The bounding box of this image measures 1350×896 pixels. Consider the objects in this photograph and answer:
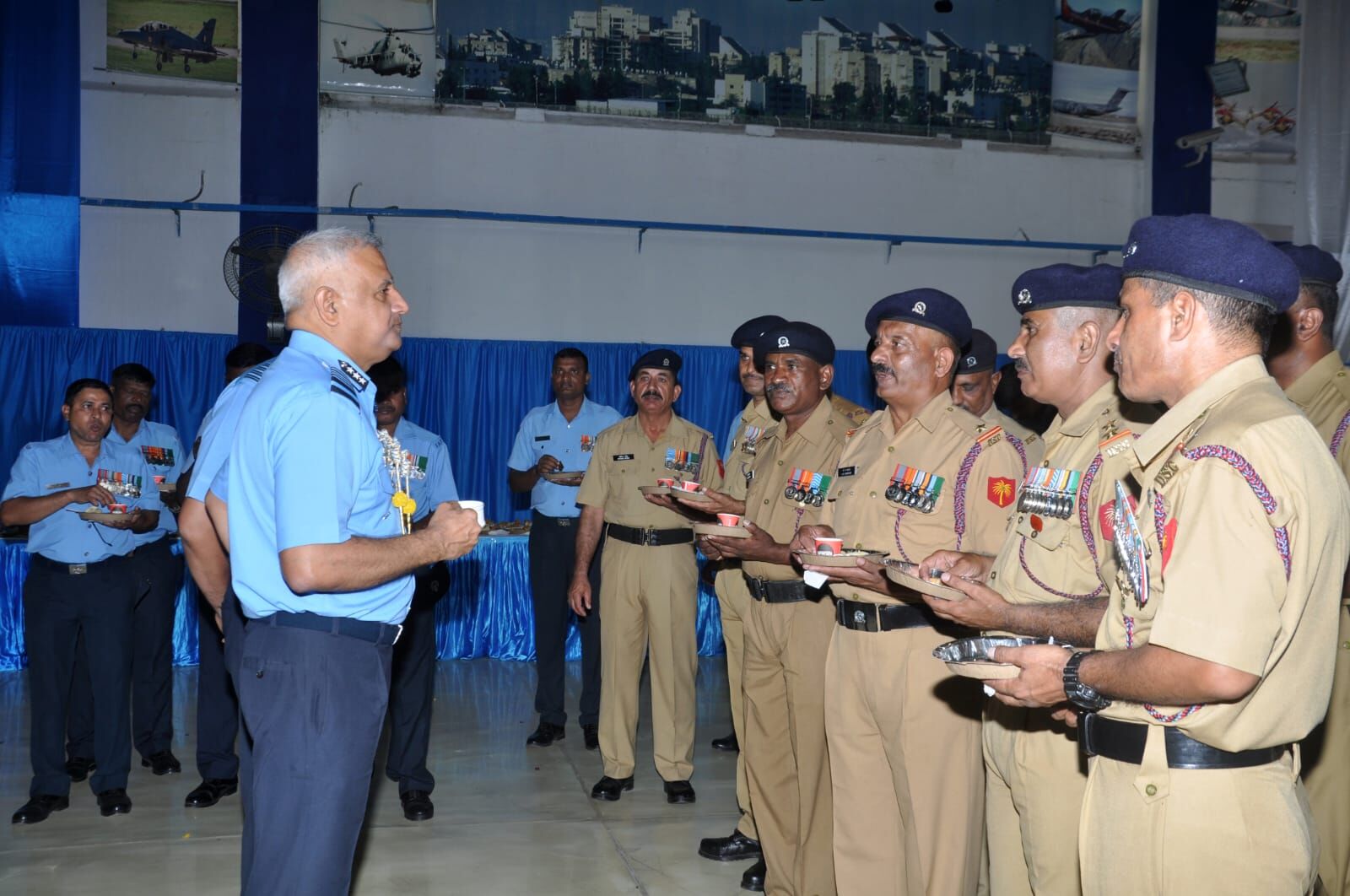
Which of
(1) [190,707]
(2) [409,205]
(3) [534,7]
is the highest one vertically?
(3) [534,7]

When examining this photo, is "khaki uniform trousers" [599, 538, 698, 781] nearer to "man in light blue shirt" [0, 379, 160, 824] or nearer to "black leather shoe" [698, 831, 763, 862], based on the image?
"black leather shoe" [698, 831, 763, 862]

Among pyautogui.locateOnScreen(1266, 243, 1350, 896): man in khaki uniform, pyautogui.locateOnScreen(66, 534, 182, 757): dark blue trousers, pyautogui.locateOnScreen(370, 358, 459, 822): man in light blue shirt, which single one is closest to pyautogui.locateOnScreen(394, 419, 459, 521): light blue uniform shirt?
pyautogui.locateOnScreen(370, 358, 459, 822): man in light blue shirt

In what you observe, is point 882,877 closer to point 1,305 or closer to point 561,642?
point 561,642

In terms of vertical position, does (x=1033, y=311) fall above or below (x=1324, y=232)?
below

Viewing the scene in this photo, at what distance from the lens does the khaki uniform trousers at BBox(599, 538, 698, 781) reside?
491cm

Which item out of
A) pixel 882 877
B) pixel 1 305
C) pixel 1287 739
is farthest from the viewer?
pixel 1 305

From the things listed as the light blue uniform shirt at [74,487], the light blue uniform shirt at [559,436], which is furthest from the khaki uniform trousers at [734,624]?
the light blue uniform shirt at [74,487]

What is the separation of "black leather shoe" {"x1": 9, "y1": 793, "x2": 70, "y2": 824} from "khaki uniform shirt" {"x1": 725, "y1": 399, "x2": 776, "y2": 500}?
306cm

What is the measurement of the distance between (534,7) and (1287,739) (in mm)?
8515

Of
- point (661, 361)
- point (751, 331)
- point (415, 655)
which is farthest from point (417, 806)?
point (751, 331)

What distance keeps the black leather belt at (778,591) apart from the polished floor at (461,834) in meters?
1.08

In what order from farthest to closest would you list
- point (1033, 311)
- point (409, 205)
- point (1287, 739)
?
1. point (409, 205)
2. point (1033, 311)
3. point (1287, 739)

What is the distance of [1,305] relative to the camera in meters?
7.98

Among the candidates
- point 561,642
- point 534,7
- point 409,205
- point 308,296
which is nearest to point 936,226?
point 534,7
